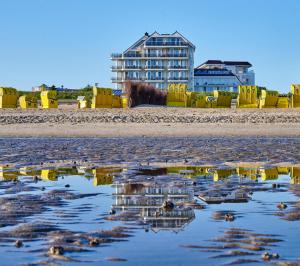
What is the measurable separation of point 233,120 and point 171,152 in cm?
1488

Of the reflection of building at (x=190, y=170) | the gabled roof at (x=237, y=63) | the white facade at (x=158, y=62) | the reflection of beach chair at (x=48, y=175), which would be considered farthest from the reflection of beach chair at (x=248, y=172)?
the gabled roof at (x=237, y=63)

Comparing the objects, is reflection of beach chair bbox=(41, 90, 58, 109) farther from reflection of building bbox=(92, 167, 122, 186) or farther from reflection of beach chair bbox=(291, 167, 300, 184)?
reflection of beach chair bbox=(291, 167, 300, 184)

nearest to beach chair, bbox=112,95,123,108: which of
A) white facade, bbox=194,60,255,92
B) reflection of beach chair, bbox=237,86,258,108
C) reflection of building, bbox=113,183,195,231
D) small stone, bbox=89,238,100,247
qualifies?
reflection of beach chair, bbox=237,86,258,108

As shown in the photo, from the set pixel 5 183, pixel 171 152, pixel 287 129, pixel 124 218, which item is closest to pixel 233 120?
pixel 287 129

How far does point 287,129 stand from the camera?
28.2 meters

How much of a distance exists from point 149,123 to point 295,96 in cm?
1599

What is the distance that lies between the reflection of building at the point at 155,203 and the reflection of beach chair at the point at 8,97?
34127mm

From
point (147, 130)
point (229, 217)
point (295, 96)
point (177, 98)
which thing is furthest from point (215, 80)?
point (229, 217)

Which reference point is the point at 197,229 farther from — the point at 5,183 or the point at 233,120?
the point at 233,120

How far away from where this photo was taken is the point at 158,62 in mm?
A: 139375

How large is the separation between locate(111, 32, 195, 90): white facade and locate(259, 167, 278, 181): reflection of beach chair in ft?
412

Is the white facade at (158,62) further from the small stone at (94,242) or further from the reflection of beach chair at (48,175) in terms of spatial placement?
the small stone at (94,242)

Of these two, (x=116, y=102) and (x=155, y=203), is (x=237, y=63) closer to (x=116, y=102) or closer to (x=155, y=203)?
(x=116, y=102)

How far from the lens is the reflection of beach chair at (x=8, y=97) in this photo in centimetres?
4312
